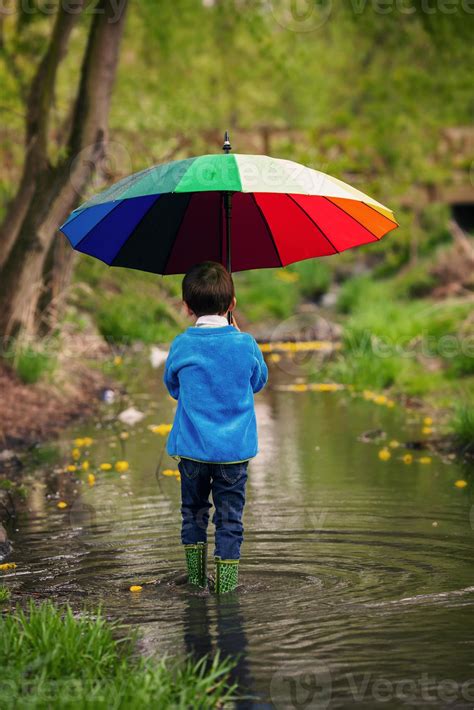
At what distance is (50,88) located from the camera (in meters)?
11.5

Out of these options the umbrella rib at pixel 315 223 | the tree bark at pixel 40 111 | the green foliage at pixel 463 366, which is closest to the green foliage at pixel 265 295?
the green foliage at pixel 463 366

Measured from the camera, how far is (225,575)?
5242 mm

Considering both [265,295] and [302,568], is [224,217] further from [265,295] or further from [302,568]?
[265,295]

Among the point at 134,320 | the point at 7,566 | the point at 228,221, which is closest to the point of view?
the point at 228,221

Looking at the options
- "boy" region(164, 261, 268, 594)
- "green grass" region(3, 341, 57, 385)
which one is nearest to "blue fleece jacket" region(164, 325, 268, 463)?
"boy" region(164, 261, 268, 594)

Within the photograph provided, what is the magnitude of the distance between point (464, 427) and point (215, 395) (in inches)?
167

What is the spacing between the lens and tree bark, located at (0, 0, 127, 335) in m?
11.2

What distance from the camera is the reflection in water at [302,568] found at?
14.0 ft

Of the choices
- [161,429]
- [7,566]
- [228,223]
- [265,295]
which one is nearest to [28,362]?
[161,429]

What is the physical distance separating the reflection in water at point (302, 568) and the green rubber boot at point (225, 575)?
0.23 ft

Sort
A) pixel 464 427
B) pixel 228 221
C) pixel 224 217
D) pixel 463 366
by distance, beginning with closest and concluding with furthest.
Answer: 1. pixel 228 221
2. pixel 224 217
3. pixel 464 427
4. pixel 463 366

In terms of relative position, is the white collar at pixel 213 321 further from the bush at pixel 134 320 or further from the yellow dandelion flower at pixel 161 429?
the bush at pixel 134 320

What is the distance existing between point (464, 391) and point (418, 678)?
297 inches

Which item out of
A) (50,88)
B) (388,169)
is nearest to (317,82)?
(388,169)
